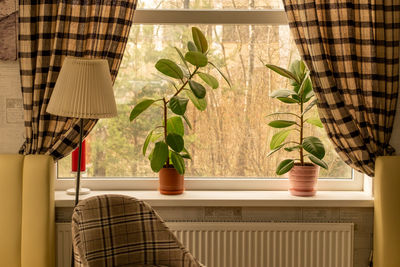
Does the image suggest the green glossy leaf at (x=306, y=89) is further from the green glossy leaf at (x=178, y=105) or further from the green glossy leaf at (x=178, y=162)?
the green glossy leaf at (x=178, y=162)

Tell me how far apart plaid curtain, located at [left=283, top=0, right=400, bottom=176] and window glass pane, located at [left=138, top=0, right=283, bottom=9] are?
0.24 metres

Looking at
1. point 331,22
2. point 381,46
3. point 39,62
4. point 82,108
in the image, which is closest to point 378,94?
point 381,46

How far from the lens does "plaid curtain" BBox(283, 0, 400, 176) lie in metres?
2.89

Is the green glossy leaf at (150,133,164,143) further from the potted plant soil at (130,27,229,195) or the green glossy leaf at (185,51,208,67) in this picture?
the green glossy leaf at (185,51,208,67)

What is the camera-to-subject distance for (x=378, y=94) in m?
2.93

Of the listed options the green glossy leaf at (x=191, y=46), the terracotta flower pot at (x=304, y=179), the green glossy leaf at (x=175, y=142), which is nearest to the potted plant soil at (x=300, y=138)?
the terracotta flower pot at (x=304, y=179)

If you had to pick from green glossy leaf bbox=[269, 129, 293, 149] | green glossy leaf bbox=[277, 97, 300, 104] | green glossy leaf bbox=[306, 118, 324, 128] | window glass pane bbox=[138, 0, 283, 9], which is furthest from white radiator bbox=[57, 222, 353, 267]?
window glass pane bbox=[138, 0, 283, 9]

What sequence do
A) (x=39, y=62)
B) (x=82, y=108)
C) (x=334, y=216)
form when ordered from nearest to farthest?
(x=82, y=108)
(x=39, y=62)
(x=334, y=216)

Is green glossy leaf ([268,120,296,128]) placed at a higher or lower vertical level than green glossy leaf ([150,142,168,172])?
higher

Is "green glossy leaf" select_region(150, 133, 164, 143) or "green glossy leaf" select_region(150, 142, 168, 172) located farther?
"green glossy leaf" select_region(150, 133, 164, 143)

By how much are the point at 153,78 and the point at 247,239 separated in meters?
1.04

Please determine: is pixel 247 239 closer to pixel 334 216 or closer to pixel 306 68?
pixel 334 216

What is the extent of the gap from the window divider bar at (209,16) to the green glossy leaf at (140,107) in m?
0.47

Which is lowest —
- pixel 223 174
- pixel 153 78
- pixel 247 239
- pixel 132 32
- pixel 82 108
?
pixel 247 239
